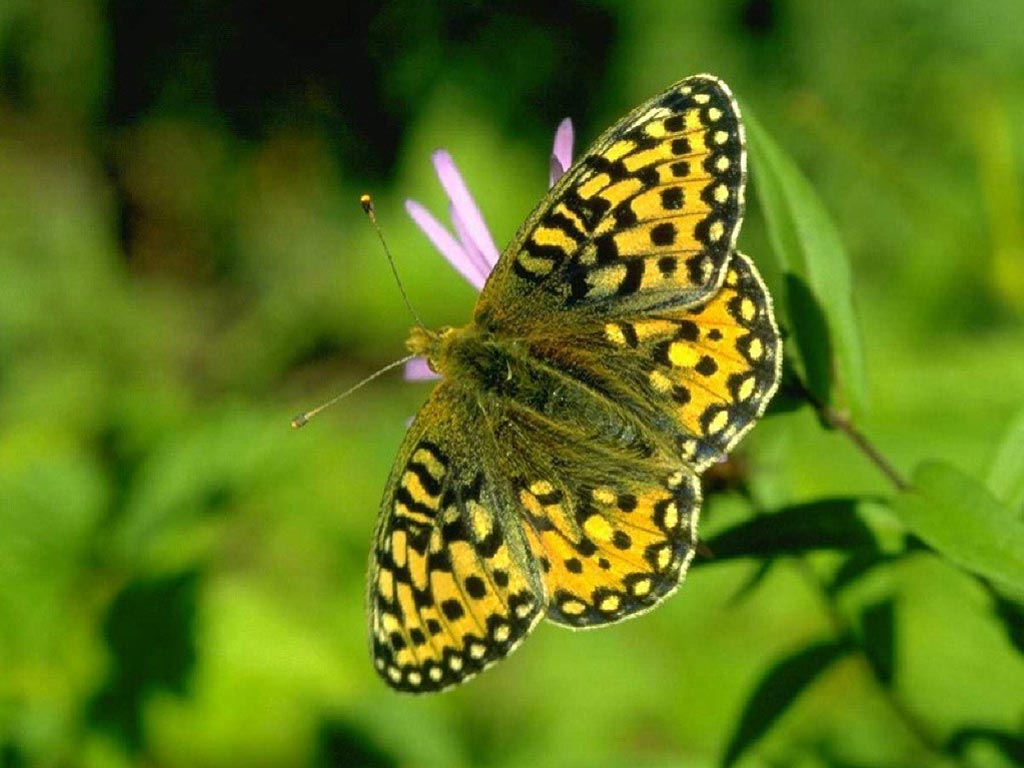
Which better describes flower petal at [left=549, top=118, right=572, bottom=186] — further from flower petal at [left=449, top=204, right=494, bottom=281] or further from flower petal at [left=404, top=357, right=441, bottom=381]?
flower petal at [left=404, top=357, right=441, bottom=381]

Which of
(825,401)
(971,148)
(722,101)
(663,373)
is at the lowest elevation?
(971,148)

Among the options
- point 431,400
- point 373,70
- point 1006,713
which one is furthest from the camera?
point 373,70

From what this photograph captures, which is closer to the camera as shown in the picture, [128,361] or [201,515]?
[201,515]

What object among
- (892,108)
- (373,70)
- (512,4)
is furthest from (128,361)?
(892,108)

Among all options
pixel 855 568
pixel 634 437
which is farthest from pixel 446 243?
pixel 855 568

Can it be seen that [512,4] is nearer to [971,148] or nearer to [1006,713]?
[971,148]

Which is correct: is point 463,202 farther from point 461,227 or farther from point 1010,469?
point 1010,469
